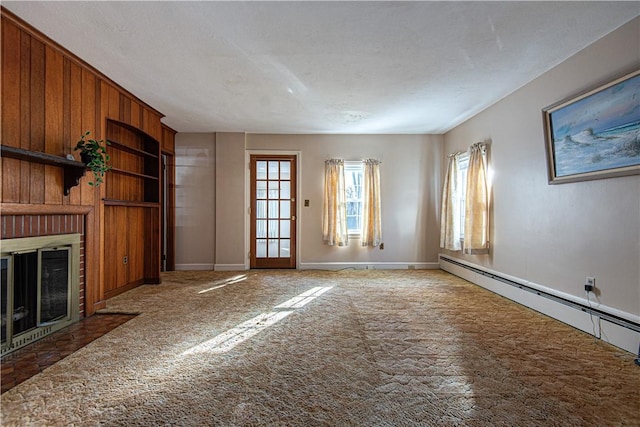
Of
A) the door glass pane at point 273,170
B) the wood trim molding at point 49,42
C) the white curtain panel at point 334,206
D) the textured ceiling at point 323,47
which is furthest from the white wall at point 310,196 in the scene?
the wood trim molding at point 49,42

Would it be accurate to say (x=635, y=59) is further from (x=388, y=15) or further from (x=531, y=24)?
(x=388, y=15)

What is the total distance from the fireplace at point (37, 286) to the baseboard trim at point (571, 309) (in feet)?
15.3

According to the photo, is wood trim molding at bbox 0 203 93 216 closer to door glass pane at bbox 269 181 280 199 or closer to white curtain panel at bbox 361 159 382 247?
door glass pane at bbox 269 181 280 199

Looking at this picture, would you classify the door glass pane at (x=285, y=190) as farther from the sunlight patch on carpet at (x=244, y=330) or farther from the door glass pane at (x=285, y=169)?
the sunlight patch on carpet at (x=244, y=330)

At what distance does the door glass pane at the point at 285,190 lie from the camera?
6.28m

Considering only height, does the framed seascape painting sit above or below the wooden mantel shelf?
above

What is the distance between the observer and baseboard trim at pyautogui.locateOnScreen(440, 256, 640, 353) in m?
2.62

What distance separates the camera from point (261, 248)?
6258 mm

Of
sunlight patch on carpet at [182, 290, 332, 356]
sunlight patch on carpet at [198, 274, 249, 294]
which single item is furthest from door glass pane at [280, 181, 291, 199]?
sunlight patch on carpet at [182, 290, 332, 356]

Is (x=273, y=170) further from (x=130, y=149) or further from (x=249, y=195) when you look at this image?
(x=130, y=149)

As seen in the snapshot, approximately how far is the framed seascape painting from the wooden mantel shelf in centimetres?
444

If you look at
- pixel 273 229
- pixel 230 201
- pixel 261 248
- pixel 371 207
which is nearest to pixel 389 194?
pixel 371 207

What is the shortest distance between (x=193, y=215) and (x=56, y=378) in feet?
13.4

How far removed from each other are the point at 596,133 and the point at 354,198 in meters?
3.90
